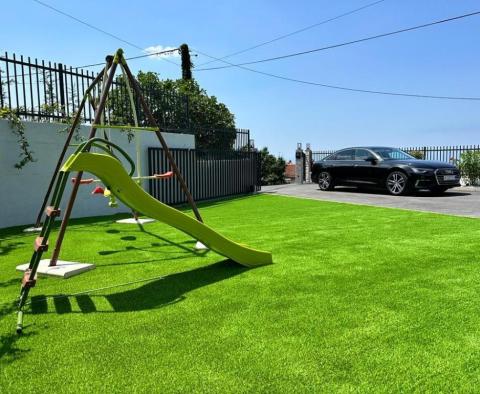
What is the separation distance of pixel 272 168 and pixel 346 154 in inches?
529

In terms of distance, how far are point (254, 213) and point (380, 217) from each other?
2.89 metres

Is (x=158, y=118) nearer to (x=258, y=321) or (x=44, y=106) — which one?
(x=44, y=106)

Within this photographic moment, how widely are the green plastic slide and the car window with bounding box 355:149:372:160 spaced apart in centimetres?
1028

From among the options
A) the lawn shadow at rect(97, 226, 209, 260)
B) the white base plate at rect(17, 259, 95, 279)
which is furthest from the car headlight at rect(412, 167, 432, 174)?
the white base plate at rect(17, 259, 95, 279)

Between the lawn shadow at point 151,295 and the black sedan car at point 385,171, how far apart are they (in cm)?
968

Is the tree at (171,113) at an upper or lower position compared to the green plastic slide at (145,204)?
upper

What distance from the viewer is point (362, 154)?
14594mm

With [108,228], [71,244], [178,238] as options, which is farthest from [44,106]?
[178,238]

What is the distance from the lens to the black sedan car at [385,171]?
12.9m

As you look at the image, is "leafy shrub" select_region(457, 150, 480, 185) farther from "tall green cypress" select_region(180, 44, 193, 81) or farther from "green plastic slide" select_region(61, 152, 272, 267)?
"tall green cypress" select_region(180, 44, 193, 81)

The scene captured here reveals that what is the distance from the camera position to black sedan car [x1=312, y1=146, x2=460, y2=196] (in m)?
12.9

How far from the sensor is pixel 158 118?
41.9ft

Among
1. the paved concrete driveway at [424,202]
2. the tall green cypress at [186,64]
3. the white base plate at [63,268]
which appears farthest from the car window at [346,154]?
the tall green cypress at [186,64]

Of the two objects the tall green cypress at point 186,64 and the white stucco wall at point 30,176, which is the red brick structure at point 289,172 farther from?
the white stucco wall at point 30,176
